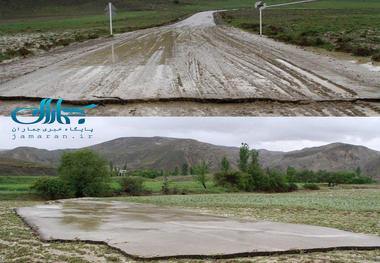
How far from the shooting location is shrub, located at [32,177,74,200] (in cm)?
3302

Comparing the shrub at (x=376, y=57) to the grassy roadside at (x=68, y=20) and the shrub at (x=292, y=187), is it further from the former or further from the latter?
the shrub at (x=292, y=187)

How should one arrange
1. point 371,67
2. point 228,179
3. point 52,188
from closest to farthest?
point 371,67 → point 52,188 → point 228,179

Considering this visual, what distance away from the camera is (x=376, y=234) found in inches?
416

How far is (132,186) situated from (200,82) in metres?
23.5

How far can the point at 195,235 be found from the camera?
390 inches

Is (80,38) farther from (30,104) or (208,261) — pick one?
(208,261)

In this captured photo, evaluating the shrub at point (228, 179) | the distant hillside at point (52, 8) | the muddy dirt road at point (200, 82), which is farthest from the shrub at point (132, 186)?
the distant hillside at point (52, 8)

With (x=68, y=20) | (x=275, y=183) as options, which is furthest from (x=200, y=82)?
(x=68, y=20)

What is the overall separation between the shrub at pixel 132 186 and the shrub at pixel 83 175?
149 centimetres

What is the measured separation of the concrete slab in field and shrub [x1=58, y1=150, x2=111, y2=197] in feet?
73.6

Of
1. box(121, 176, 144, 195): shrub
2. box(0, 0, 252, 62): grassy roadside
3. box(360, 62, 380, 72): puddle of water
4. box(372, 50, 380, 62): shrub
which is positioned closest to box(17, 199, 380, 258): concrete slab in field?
box(360, 62, 380, 72): puddle of water

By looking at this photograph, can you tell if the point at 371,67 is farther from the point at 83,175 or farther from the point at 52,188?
the point at 83,175

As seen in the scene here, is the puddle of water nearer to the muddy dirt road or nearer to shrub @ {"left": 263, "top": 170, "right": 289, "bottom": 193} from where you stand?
the muddy dirt road

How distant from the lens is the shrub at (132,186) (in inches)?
1461
